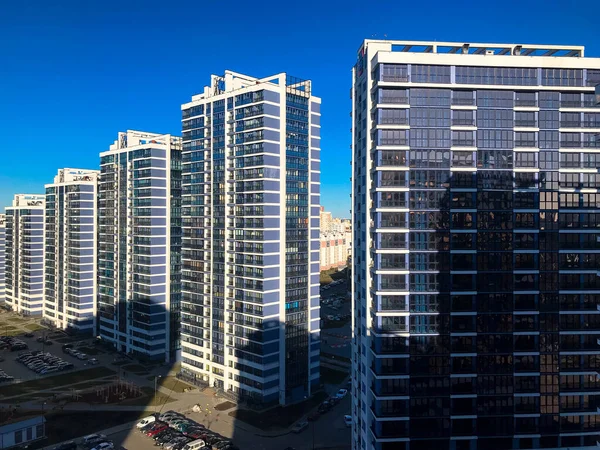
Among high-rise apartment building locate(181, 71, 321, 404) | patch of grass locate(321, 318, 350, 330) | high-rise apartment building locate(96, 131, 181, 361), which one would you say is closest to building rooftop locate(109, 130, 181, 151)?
high-rise apartment building locate(96, 131, 181, 361)

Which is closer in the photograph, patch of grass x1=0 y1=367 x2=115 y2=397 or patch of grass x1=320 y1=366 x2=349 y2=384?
patch of grass x1=0 y1=367 x2=115 y2=397

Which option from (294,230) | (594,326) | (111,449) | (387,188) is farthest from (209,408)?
(594,326)

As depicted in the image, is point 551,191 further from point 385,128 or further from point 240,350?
point 240,350

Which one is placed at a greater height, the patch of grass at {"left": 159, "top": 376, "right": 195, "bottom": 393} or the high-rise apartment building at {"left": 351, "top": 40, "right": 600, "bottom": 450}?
the high-rise apartment building at {"left": 351, "top": 40, "right": 600, "bottom": 450}

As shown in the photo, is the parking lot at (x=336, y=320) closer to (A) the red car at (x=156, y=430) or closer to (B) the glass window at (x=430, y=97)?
(A) the red car at (x=156, y=430)

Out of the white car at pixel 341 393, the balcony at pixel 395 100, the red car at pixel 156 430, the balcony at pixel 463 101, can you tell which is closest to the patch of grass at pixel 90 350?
the red car at pixel 156 430

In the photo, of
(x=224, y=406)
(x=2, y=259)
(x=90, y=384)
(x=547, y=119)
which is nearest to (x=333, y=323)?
(x=224, y=406)

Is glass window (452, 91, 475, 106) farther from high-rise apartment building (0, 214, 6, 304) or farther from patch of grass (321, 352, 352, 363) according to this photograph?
high-rise apartment building (0, 214, 6, 304)
